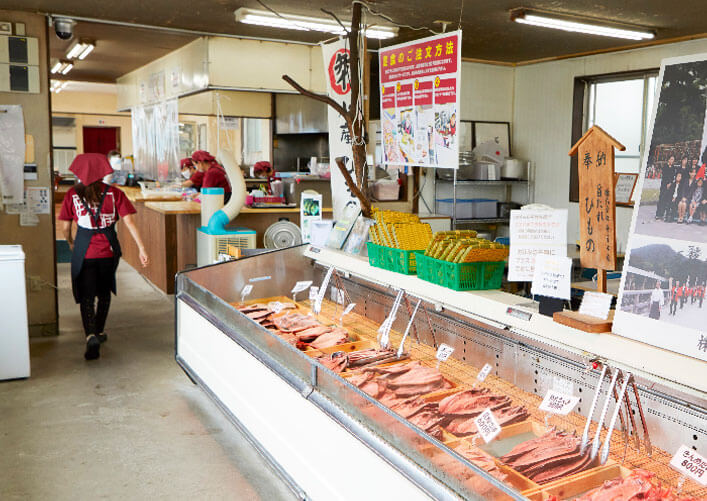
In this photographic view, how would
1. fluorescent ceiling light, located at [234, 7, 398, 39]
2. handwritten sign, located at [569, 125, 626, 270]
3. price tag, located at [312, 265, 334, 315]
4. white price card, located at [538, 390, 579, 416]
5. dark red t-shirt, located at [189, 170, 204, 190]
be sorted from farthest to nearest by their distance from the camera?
1. dark red t-shirt, located at [189, 170, 204, 190]
2. fluorescent ceiling light, located at [234, 7, 398, 39]
3. price tag, located at [312, 265, 334, 315]
4. white price card, located at [538, 390, 579, 416]
5. handwritten sign, located at [569, 125, 626, 270]

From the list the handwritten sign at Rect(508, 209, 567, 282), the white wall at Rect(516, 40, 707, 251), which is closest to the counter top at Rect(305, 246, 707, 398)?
the handwritten sign at Rect(508, 209, 567, 282)

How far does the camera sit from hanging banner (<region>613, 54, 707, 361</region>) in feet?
6.66

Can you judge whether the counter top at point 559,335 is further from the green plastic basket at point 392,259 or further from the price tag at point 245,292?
the price tag at point 245,292

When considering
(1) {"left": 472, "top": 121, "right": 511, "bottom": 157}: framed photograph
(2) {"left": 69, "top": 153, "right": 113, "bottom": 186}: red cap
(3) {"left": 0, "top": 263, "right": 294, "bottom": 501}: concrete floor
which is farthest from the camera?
(1) {"left": 472, "top": 121, "right": 511, "bottom": 157}: framed photograph

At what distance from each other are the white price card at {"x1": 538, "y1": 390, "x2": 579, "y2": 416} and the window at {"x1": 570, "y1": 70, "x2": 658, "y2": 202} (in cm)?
580

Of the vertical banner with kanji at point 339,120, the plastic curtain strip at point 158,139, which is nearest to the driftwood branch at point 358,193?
the vertical banner with kanji at point 339,120

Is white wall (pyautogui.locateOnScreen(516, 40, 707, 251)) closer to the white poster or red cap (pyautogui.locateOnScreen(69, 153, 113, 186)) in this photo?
red cap (pyautogui.locateOnScreen(69, 153, 113, 186))

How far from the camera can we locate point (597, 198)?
2.39m

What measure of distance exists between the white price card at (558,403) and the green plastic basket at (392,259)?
1.08 m

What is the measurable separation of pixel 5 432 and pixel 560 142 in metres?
7.17

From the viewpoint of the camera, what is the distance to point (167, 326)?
6.93m

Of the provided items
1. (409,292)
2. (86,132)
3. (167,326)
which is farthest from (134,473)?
(86,132)

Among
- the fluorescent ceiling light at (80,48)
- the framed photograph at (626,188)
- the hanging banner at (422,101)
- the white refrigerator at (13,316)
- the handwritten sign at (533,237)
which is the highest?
the fluorescent ceiling light at (80,48)

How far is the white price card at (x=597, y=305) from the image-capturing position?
2.38 meters
